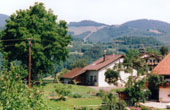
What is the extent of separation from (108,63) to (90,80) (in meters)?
4.66

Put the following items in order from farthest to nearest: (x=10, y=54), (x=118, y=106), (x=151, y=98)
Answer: (x=10, y=54), (x=151, y=98), (x=118, y=106)

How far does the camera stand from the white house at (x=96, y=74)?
5350 centimetres

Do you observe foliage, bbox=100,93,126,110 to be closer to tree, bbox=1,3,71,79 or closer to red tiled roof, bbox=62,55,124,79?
tree, bbox=1,3,71,79

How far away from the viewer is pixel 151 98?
40.8m

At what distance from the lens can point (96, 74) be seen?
5406 cm

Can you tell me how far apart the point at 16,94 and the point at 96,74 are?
145 feet

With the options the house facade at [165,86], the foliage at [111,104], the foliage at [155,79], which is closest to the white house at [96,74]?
the house facade at [165,86]

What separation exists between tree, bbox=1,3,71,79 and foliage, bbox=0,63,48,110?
101ft

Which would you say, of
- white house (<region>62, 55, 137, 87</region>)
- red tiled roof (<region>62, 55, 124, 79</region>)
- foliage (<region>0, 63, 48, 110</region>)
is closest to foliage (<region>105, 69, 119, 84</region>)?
white house (<region>62, 55, 137, 87</region>)

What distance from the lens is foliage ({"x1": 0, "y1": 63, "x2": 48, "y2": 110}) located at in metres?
9.80

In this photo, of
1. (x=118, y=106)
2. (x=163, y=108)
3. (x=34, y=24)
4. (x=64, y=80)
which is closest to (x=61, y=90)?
(x=118, y=106)

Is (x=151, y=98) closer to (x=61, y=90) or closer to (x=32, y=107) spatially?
(x=61, y=90)

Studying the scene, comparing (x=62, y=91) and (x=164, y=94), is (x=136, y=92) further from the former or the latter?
(x=62, y=91)

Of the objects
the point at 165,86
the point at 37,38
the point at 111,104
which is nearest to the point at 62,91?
the point at 111,104
